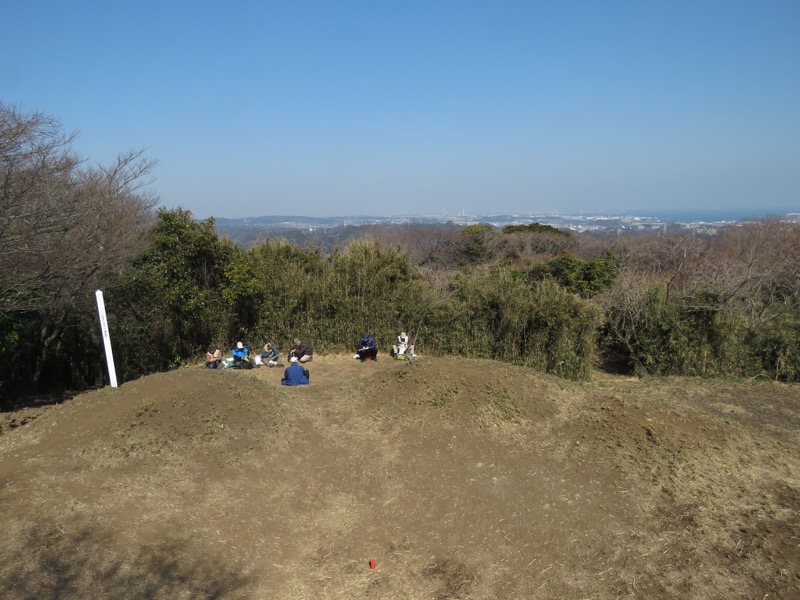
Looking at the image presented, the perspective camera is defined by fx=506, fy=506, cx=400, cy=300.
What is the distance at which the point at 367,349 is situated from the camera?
12.6 meters

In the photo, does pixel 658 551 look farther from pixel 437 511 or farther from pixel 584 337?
pixel 584 337

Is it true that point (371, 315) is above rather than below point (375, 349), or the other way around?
above

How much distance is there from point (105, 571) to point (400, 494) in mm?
3120

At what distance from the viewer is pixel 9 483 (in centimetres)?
571

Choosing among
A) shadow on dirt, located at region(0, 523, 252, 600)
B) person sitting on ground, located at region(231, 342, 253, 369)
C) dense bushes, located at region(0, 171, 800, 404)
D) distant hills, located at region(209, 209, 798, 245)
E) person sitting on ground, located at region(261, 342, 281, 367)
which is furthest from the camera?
distant hills, located at region(209, 209, 798, 245)

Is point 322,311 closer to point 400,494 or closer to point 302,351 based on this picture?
point 302,351

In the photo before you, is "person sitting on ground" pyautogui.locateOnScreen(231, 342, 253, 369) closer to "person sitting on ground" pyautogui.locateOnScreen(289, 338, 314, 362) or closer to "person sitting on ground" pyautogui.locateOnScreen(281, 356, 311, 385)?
"person sitting on ground" pyautogui.locateOnScreen(289, 338, 314, 362)

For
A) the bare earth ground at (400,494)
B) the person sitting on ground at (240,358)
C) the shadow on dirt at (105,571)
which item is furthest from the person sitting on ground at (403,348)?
the shadow on dirt at (105,571)

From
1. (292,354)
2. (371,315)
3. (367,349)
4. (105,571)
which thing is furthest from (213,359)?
(105,571)

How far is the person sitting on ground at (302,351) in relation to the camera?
39.9 feet

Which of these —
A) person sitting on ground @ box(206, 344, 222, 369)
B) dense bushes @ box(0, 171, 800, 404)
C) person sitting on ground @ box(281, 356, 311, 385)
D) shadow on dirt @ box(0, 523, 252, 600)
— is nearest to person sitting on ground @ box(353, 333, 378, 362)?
dense bushes @ box(0, 171, 800, 404)

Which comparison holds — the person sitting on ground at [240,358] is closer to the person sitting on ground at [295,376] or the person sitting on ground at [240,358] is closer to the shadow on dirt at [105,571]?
the person sitting on ground at [295,376]

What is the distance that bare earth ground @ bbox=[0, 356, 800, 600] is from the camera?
4.67 meters

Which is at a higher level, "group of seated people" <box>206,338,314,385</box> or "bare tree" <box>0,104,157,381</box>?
"bare tree" <box>0,104,157,381</box>
